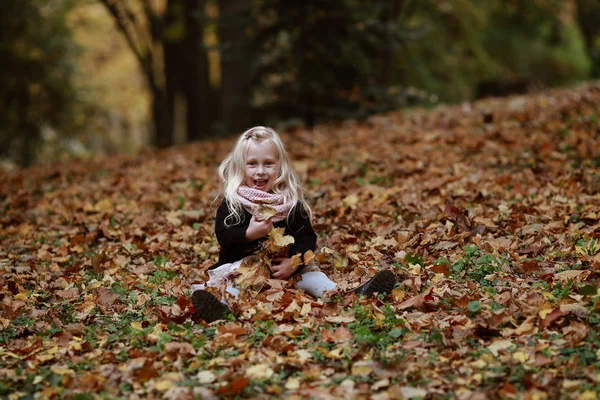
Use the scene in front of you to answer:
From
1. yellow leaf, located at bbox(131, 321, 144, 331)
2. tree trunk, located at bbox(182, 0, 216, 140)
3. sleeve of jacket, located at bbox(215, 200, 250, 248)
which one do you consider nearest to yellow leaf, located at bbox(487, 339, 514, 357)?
sleeve of jacket, located at bbox(215, 200, 250, 248)

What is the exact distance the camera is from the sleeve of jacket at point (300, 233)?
4.82m

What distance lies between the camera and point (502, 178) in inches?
278

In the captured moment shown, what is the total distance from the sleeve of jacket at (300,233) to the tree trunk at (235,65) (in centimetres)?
711

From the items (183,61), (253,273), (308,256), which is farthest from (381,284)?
(183,61)

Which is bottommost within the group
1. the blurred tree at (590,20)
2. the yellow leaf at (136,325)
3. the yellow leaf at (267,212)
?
the yellow leaf at (136,325)

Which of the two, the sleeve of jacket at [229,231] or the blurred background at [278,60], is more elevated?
the blurred background at [278,60]

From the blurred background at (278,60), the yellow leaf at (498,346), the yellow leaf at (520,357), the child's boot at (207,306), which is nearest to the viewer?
the yellow leaf at (520,357)

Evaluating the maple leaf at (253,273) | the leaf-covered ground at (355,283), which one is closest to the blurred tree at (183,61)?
the leaf-covered ground at (355,283)

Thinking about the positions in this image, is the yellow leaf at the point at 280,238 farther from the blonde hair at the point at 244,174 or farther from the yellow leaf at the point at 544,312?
the yellow leaf at the point at 544,312

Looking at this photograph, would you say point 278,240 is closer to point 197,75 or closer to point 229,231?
point 229,231

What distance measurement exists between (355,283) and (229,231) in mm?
968

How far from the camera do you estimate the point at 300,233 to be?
4863mm

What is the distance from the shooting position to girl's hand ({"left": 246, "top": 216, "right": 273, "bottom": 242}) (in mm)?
4516

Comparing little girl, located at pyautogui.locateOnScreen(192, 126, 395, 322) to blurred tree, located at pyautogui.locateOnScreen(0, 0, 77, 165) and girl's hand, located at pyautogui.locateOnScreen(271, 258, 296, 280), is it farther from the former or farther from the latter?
blurred tree, located at pyautogui.locateOnScreen(0, 0, 77, 165)
